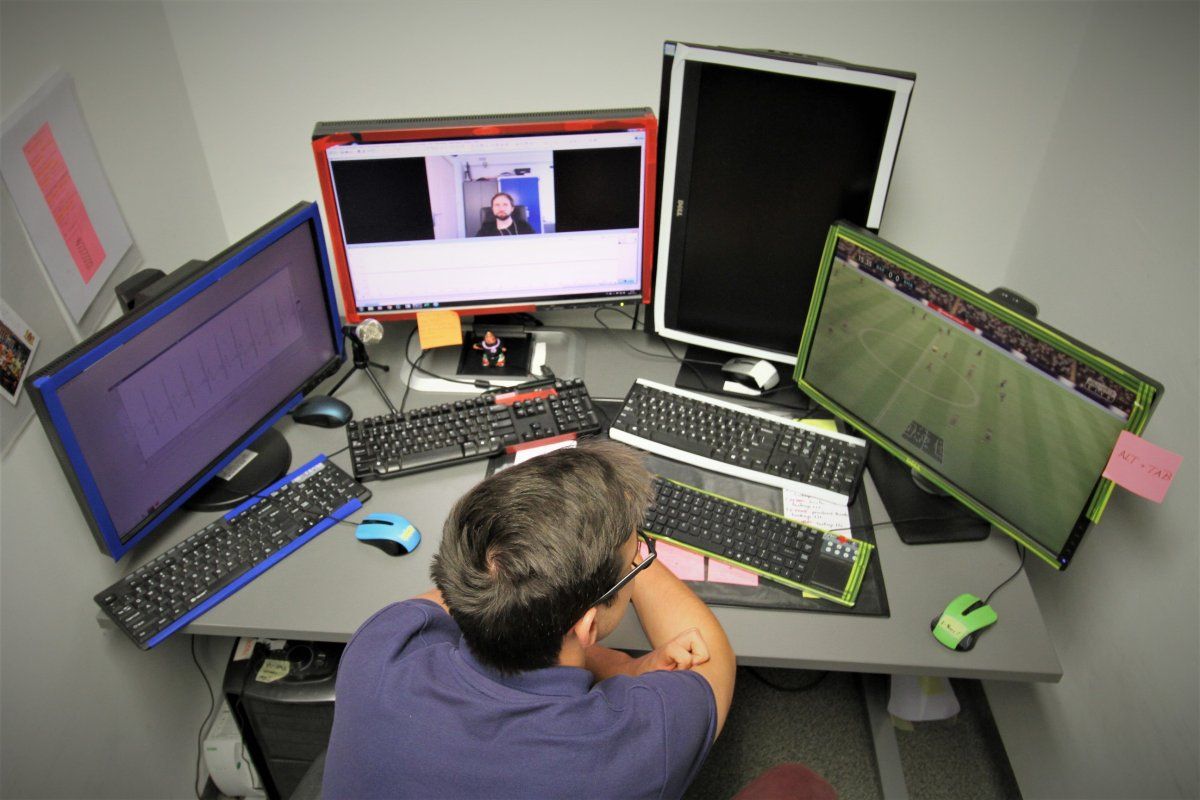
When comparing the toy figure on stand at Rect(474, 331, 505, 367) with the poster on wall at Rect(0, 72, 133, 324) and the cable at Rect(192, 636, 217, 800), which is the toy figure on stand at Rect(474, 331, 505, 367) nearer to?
the poster on wall at Rect(0, 72, 133, 324)

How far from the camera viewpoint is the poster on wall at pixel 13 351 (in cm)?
118

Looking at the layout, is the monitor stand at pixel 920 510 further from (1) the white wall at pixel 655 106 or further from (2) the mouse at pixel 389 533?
(2) the mouse at pixel 389 533

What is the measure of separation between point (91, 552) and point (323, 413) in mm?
463

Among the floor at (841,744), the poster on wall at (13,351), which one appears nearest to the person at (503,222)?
the poster on wall at (13,351)

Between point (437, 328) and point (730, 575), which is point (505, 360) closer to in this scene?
point (437, 328)

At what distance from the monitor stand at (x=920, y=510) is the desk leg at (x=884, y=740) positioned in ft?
1.88

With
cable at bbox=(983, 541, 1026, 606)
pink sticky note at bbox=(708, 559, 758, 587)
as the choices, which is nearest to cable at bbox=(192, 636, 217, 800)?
pink sticky note at bbox=(708, 559, 758, 587)

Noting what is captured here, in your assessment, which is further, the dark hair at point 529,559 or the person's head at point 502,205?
the person's head at point 502,205

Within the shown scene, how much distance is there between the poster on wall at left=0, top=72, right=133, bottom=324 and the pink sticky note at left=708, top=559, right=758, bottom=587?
44.7 inches

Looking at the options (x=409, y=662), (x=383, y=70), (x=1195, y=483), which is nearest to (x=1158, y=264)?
(x=1195, y=483)

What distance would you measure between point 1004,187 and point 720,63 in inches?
29.3

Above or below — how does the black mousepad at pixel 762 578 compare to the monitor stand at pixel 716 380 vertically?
below

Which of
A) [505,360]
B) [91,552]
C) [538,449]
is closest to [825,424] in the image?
[538,449]

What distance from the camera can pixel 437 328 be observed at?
67.7 inches
